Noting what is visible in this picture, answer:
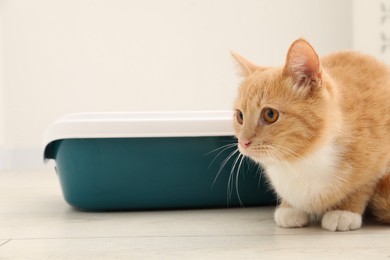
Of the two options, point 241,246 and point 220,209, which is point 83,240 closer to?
point 241,246

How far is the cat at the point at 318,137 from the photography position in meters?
1.08

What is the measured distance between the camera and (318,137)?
3.55ft

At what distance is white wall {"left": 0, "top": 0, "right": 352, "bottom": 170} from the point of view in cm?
299

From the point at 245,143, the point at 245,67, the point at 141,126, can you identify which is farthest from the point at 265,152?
the point at 141,126

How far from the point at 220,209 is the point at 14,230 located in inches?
22.9

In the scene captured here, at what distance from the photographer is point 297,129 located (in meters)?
1.07

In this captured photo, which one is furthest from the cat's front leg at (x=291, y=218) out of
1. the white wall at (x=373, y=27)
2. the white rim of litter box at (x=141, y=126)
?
the white wall at (x=373, y=27)

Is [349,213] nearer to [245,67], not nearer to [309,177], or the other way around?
[309,177]

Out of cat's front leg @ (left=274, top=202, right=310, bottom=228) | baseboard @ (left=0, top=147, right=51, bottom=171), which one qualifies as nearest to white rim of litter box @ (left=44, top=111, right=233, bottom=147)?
cat's front leg @ (left=274, top=202, right=310, bottom=228)

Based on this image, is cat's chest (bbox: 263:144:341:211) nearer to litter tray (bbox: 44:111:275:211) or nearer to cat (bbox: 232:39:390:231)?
cat (bbox: 232:39:390:231)

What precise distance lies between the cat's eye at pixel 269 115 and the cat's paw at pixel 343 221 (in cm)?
27

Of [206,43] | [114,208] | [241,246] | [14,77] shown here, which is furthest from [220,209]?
[14,77]

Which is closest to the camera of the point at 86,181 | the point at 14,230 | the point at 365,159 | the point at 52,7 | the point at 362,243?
the point at 362,243

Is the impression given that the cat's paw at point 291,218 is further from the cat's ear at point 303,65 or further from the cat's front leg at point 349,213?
the cat's ear at point 303,65
